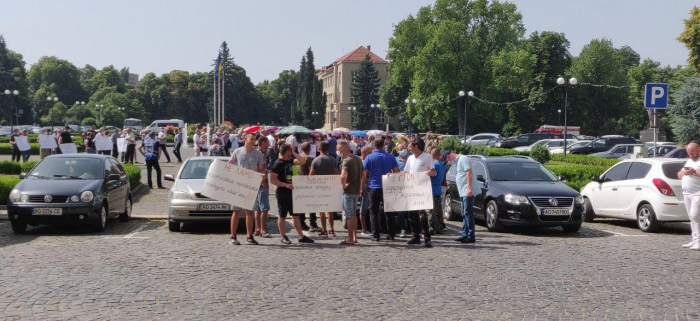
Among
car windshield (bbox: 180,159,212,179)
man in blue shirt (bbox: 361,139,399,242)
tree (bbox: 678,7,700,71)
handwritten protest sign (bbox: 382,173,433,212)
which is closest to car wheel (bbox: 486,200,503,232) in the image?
handwritten protest sign (bbox: 382,173,433,212)

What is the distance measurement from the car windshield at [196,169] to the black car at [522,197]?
5.43 metres

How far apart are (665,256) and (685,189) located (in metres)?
1.53

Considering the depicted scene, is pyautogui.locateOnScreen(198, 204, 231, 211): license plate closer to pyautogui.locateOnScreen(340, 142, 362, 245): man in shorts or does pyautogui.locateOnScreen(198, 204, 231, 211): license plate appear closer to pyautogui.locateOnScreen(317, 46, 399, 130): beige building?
pyautogui.locateOnScreen(340, 142, 362, 245): man in shorts

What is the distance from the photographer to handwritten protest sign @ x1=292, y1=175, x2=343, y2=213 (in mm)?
12344

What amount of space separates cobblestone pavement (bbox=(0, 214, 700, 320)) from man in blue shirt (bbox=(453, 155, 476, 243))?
0.27 meters

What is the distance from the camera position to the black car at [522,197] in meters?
13.6

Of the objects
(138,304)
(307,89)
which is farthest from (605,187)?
(307,89)

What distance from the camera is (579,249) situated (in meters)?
11.9

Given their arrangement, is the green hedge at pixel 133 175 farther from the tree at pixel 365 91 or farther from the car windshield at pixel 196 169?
the tree at pixel 365 91

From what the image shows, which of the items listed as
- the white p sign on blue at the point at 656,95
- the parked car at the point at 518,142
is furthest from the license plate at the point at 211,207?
the parked car at the point at 518,142

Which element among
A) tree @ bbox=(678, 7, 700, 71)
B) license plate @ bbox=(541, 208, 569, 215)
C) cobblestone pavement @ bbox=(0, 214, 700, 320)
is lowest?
cobblestone pavement @ bbox=(0, 214, 700, 320)

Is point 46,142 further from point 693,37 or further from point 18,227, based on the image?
point 693,37

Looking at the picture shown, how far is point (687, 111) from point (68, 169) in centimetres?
3900

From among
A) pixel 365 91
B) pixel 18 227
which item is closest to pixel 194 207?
pixel 18 227
